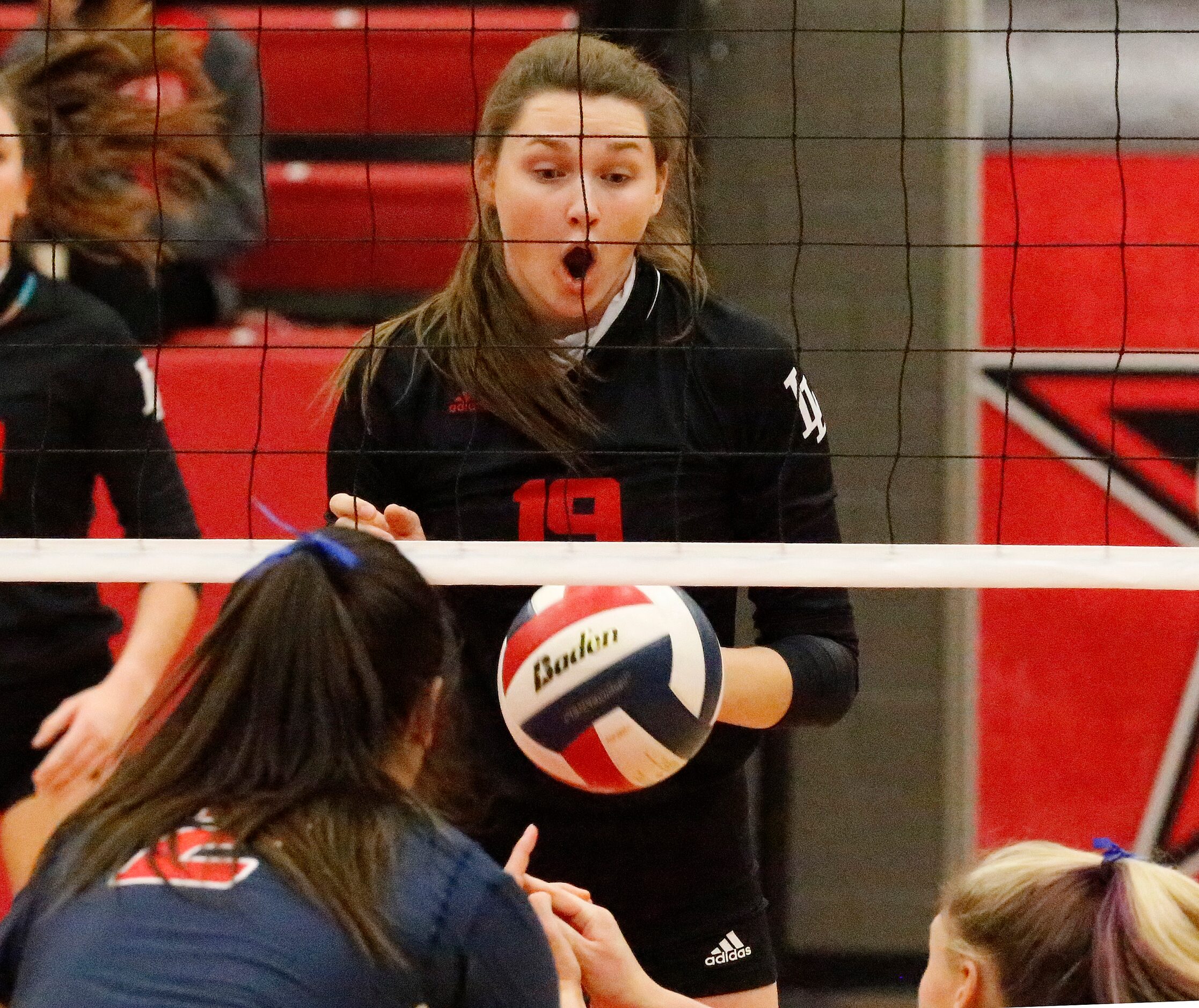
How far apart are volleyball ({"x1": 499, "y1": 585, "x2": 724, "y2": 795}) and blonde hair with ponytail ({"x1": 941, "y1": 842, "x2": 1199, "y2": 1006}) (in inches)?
14.0

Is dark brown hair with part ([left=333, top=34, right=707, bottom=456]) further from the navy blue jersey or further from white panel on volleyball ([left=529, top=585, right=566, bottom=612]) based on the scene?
the navy blue jersey

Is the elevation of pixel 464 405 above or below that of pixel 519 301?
below

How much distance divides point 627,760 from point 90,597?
1186 mm

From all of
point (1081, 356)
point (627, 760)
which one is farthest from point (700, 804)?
point (1081, 356)

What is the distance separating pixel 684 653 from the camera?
6.00 ft

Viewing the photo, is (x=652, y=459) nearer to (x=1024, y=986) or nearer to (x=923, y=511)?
(x=1024, y=986)

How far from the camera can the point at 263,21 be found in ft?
14.3

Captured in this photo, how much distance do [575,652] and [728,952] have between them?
471mm

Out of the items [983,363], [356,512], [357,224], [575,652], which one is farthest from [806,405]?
[357,224]

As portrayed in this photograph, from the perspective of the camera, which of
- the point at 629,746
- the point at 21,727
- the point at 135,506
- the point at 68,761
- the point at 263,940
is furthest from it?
the point at 21,727

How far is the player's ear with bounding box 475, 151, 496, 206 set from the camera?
84.7 inches

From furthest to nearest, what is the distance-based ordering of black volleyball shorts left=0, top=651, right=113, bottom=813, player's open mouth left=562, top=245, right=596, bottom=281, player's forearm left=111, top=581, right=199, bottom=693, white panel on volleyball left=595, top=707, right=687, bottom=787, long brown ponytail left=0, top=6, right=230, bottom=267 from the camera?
long brown ponytail left=0, top=6, right=230, bottom=267, black volleyball shorts left=0, top=651, right=113, bottom=813, player's forearm left=111, top=581, right=199, bottom=693, player's open mouth left=562, top=245, right=596, bottom=281, white panel on volleyball left=595, top=707, right=687, bottom=787

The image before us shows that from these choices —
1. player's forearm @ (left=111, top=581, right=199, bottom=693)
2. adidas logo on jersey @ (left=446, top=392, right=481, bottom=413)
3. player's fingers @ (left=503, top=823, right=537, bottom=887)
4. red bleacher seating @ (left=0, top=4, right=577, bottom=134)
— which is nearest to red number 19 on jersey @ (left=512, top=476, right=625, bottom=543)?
adidas logo on jersey @ (left=446, top=392, right=481, bottom=413)

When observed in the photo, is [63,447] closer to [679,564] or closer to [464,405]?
[464,405]
